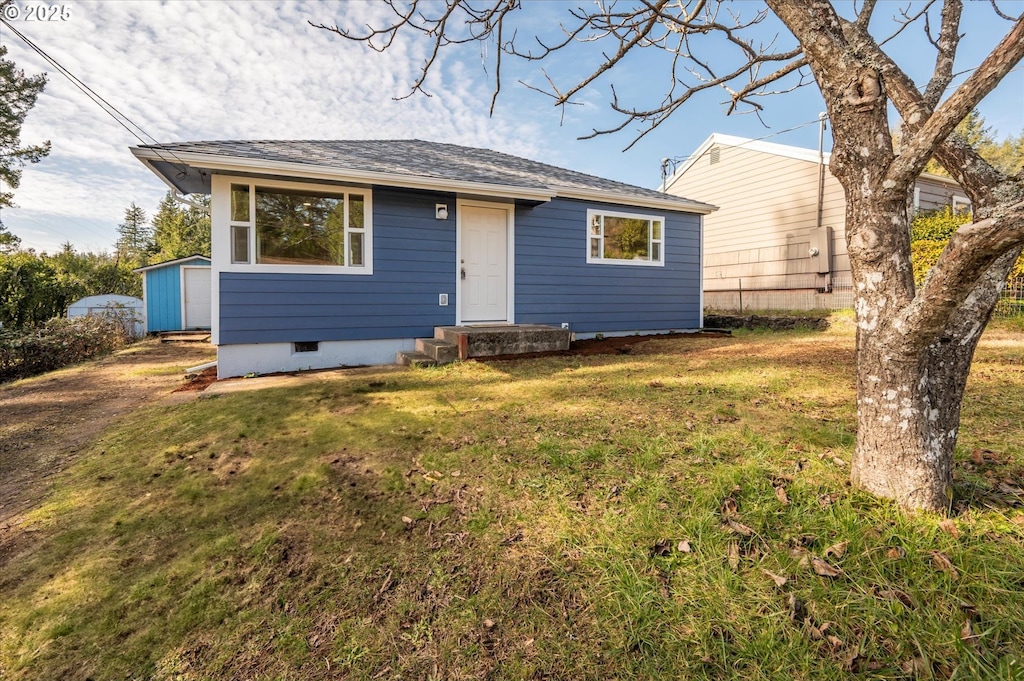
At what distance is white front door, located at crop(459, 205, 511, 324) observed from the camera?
26.0 feet

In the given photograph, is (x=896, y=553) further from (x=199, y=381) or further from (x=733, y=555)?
(x=199, y=381)

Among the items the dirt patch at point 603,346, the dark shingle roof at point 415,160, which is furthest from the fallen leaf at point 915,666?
the dark shingle roof at point 415,160

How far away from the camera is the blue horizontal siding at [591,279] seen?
8.46 m

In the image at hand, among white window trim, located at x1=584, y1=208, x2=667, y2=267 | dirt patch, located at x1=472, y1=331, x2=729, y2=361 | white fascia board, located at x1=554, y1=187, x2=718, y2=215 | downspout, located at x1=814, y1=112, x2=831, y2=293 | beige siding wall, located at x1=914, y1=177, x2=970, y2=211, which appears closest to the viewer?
dirt patch, located at x1=472, y1=331, x2=729, y2=361

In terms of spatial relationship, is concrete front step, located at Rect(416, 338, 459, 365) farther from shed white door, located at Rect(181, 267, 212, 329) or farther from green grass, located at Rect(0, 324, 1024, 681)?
shed white door, located at Rect(181, 267, 212, 329)

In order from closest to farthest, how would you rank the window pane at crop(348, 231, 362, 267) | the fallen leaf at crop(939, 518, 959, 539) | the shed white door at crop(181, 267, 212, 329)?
the fallen leaf at crop(939, 518, 959, 539), the window pane at crop(348, 231, 362, 267), the shed white door at crop(181, 267, 212, 329)

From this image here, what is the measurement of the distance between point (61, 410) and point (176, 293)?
36.0 ft

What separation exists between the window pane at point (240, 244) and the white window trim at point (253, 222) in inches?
2.1

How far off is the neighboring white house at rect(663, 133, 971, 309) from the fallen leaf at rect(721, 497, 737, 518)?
10816 mm

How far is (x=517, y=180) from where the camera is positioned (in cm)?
791

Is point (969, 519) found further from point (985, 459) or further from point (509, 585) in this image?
point (509, 585)

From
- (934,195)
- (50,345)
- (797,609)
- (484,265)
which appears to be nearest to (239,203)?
(484,265)

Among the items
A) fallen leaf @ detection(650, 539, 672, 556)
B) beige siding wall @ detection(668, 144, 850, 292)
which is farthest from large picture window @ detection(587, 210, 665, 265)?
fallen leaf @ detection(650, 539, 672, 556)

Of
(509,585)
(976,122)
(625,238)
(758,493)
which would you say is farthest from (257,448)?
(976,122)
